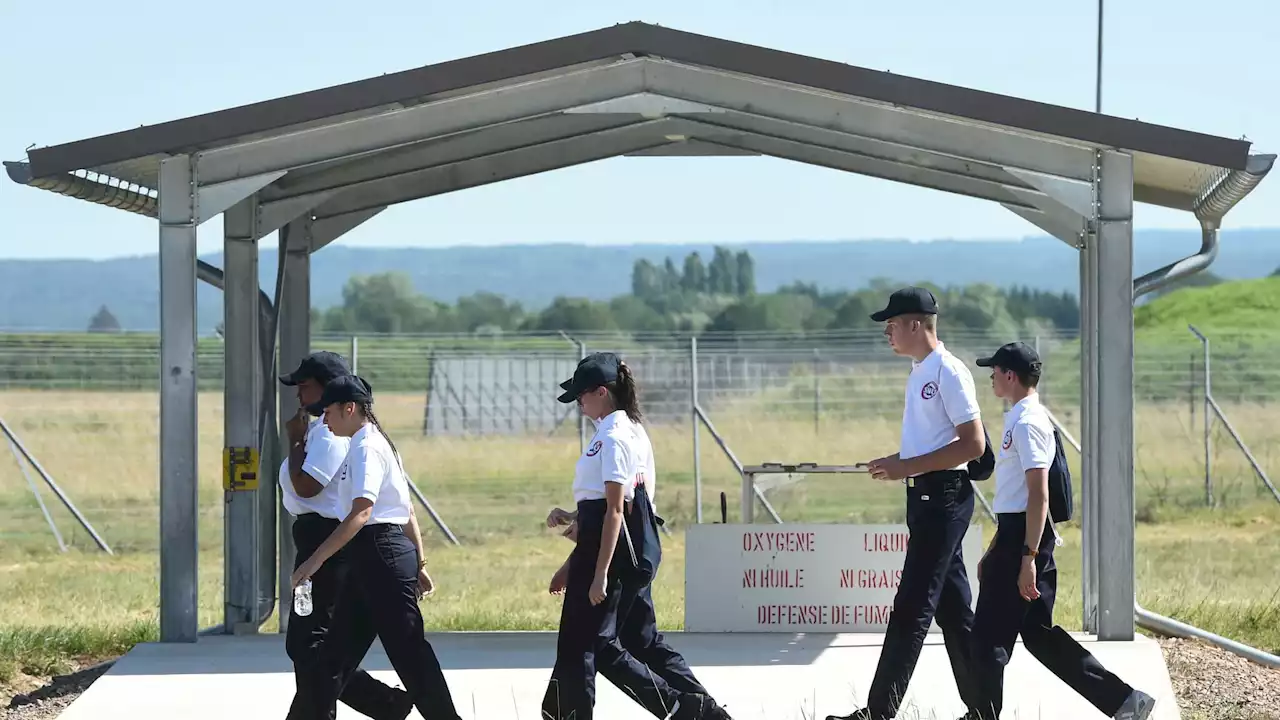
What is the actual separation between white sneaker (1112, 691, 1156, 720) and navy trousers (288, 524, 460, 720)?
275 centimetres

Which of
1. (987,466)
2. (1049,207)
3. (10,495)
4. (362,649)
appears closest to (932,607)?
(987,466)

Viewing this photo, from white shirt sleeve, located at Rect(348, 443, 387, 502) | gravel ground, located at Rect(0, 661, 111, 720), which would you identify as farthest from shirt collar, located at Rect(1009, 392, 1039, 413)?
gravel ground, located at Rect(0, 661, 111, 720)

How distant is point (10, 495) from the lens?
26984 mm

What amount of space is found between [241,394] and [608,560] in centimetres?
422

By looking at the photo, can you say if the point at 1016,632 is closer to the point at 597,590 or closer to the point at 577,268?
the point at 597,590

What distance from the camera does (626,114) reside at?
9.95m

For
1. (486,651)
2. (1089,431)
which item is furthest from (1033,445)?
(486,651)

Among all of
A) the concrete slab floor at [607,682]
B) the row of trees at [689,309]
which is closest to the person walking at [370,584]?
the concrete slab floor at [607,682]

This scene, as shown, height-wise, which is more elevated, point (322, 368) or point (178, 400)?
point (322, 368)

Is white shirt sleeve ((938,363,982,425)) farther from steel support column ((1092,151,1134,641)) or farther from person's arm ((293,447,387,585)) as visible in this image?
person's arm ((293,447,387,585))

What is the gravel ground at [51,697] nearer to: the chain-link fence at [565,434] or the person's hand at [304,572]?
the chain-link fence at [565,434]

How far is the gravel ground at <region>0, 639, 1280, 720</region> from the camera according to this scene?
29.4 ft

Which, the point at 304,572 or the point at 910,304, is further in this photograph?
the point at 910,304

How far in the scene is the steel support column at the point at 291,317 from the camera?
11492 millimetres
